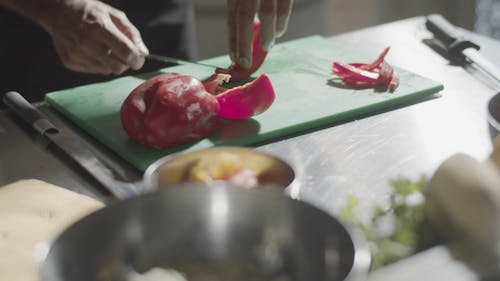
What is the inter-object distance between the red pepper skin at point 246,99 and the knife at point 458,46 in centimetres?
41

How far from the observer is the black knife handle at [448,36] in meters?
1.38

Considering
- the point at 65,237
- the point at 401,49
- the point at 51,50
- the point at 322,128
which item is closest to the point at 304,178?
the point at 322,128

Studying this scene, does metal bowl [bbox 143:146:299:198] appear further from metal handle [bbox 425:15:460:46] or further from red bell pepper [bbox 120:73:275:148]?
metal handle [bbox 425:15:460:46]

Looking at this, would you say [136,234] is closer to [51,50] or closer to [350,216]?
[350,216]

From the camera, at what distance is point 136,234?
28.6 inches

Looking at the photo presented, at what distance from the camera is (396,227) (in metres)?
0.76

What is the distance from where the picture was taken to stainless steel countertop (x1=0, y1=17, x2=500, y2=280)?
3.15 ft

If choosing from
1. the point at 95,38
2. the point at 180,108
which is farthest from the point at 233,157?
the point at 95,38

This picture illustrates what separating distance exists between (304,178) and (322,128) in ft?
0.57

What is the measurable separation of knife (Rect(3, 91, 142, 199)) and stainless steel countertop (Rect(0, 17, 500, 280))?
14 millimetres

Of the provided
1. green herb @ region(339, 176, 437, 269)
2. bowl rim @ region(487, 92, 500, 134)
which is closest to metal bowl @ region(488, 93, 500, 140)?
bowl rim @ region(487, 92, 500, 134)

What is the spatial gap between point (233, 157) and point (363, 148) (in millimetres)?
225

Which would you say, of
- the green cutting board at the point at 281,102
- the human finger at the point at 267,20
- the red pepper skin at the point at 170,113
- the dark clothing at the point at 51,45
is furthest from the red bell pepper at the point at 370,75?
the dark clothing at the point at 51,45

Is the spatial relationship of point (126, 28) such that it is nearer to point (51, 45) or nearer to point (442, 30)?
point (51, 45)
